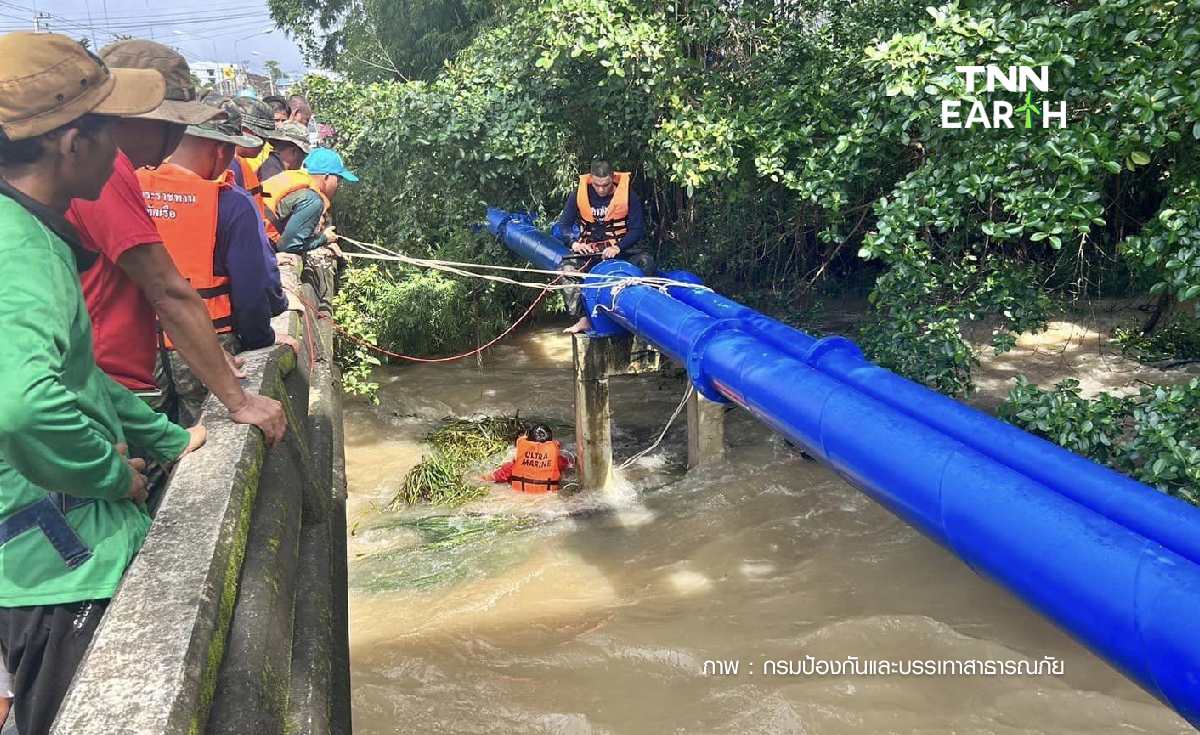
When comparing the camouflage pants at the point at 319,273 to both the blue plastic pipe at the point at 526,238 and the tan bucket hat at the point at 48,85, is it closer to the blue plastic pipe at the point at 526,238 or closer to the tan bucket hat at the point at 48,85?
the blue plastic pipe at the point at 526,238

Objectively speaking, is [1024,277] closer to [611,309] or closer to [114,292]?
[611,309]

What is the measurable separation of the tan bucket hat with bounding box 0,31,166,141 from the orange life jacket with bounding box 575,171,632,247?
5452 mm

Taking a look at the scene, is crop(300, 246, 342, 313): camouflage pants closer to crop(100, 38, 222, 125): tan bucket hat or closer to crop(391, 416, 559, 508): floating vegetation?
crop(391, 416, 559, 508): floating vegetation

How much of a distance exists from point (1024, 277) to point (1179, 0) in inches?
67.9

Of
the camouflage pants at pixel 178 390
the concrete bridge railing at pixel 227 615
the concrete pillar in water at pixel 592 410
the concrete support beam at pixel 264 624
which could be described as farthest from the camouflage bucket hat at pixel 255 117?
the concrete support beam at pixel 264 624

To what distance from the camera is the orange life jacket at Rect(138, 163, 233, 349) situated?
130 inches

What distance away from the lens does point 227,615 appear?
74.3 inches

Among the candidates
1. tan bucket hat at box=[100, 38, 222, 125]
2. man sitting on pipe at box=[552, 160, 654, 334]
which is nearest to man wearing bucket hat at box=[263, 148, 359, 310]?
man sitting on pipe at box=[552, 160, 654, 334]

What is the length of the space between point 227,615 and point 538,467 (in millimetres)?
5391

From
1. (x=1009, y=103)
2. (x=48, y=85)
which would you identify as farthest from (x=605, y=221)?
(x=48, y=85)

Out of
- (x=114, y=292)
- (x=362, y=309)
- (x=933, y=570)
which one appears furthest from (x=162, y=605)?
(x=362, y=309)

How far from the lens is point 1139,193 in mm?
6582

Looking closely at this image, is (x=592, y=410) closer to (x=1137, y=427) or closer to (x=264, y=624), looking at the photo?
(x=1137, y=427)

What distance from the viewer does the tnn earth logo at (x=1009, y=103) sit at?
13.3ft
